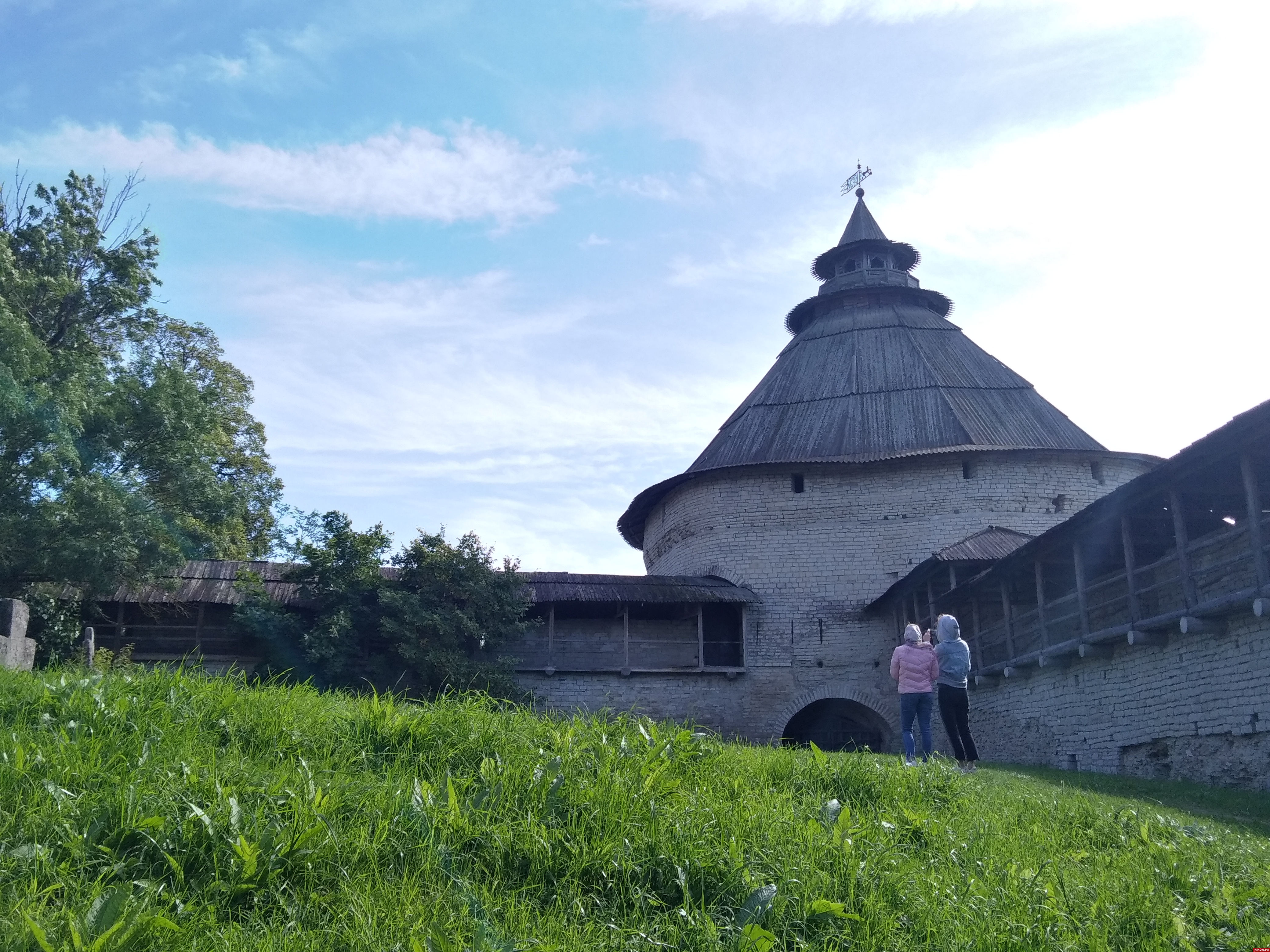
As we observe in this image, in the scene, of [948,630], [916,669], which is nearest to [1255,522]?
[948,630]

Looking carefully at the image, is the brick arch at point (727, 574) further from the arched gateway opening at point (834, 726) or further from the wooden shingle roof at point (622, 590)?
the arched gateway opening at point (834, 726)

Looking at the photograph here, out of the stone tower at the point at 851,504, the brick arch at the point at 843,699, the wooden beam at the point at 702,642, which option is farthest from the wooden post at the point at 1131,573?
the wooden beam at the point at 702,642

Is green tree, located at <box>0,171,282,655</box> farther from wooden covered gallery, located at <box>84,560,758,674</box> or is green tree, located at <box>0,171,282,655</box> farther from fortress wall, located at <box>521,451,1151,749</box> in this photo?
fortress wall, located at <box>521,451,1151,749</box>

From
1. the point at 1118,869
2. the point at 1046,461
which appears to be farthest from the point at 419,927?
the point at 1046,461

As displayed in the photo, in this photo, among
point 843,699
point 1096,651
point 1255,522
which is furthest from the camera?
point 843,699

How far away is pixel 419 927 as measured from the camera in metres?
3.31

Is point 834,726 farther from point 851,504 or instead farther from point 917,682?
point 917,682

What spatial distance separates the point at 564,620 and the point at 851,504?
5904mm

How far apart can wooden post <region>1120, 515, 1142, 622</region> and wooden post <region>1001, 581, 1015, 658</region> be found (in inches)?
112

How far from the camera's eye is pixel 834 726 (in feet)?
65.9

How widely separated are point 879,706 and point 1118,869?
14.8m

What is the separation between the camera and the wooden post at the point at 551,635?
1772cm

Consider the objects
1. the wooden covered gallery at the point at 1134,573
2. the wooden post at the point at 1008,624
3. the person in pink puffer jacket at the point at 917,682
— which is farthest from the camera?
the wooden post at the point at 1008,624

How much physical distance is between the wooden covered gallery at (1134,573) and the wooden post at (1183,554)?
0.01 metres
